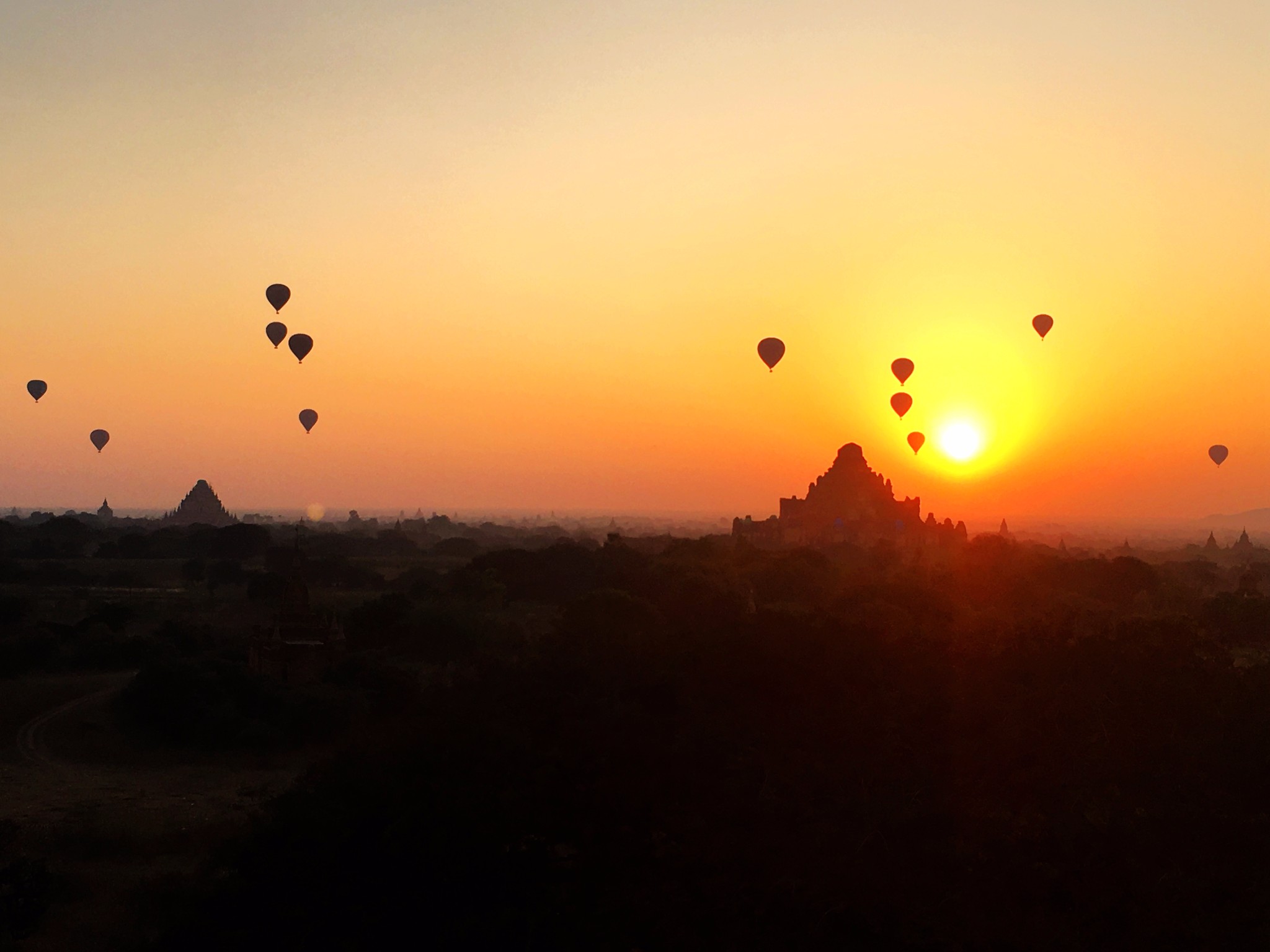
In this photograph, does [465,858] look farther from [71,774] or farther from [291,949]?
[71,774]

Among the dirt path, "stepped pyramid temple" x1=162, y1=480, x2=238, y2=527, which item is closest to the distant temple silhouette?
the dirt path

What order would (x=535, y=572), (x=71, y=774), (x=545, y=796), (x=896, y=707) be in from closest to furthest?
(x=545, y=796)
(x=896, y=707)
(x=71, y=774)
(x=535, y=572)

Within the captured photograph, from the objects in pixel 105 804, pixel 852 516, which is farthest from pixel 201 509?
pixel 105 804

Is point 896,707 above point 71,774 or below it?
above

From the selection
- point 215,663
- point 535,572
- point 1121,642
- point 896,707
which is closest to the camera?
point 896,707

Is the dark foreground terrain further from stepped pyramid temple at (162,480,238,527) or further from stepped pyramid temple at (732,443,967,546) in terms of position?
stepped pyramid temple at (162,480,238,527)

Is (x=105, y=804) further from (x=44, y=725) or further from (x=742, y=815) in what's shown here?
(x=742, y=815)

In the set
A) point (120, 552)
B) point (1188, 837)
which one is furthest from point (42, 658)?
point (120, 552)
